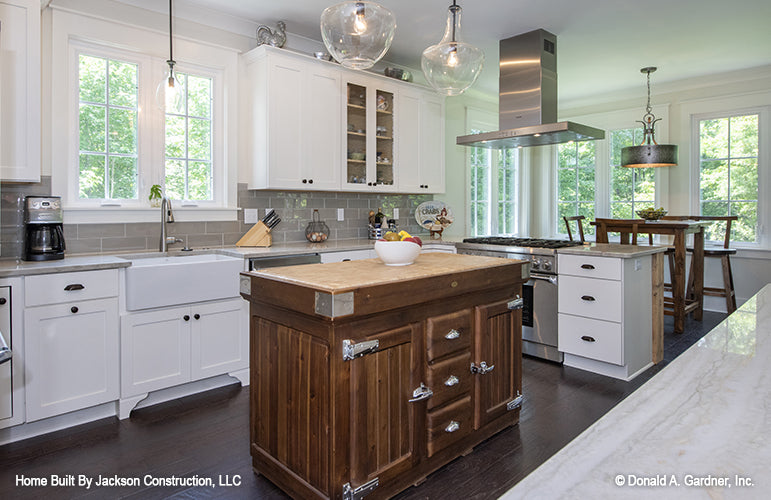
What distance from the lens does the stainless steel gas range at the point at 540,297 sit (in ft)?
12.4

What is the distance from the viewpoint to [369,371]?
187 cm

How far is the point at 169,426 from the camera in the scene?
2725mm

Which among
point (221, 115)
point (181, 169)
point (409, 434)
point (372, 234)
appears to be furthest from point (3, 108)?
point (372, 234)

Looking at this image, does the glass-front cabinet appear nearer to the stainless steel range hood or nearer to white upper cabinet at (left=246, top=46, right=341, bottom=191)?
white upper cabinet at (left=246, top=46, right=341, bottom=191)

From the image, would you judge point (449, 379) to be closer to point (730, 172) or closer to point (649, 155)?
point (649, 155)

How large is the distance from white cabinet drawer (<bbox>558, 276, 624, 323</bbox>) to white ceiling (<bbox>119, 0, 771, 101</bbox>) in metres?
2.16

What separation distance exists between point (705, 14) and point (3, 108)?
5001mm

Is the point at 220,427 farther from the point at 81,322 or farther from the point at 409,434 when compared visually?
the point at 409,434

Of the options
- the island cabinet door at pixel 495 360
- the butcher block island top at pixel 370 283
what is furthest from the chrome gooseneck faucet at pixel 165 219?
the island cabinet door at pixel 495 360

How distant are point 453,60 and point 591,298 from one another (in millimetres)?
2056

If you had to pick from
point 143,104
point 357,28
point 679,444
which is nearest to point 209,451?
point 357,28

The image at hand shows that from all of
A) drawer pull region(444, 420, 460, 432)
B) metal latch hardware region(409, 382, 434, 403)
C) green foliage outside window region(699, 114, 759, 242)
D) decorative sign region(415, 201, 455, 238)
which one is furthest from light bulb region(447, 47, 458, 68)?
green foliage outside window region(699, 114, 759, 242)

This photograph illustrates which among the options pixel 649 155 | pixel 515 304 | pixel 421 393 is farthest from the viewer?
pixel 649 155

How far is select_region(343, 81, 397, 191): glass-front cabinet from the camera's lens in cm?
443
